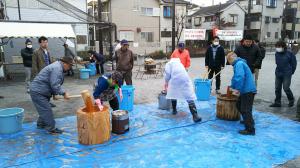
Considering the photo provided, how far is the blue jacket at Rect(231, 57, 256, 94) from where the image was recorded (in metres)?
4.31

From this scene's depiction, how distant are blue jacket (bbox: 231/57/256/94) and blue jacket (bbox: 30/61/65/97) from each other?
9.70ft

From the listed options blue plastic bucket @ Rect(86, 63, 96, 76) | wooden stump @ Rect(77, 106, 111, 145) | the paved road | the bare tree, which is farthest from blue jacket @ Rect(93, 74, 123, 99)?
the bare tree

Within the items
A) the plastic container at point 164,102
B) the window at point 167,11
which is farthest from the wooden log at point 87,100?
the window at point 167,11

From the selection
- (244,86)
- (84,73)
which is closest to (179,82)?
(244,86)

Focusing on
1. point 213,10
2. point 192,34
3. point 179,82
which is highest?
point 213,10

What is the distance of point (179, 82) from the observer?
5.13 metres

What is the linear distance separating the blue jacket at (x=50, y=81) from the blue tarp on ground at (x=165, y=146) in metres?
0.83

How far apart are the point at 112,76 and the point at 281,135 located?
3154 mm

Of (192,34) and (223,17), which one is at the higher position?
(223,17)

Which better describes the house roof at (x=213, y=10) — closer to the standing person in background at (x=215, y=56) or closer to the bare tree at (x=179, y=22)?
the bare tree at (x=179, y=22)

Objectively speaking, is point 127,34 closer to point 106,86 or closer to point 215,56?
point 215,56

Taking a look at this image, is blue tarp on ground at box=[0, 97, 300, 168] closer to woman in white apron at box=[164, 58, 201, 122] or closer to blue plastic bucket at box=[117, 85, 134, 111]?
woman in white apron at box=[164, 58, 201, 122]

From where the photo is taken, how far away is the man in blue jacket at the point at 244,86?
433 cm

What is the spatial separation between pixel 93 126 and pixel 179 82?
1.98 metres
